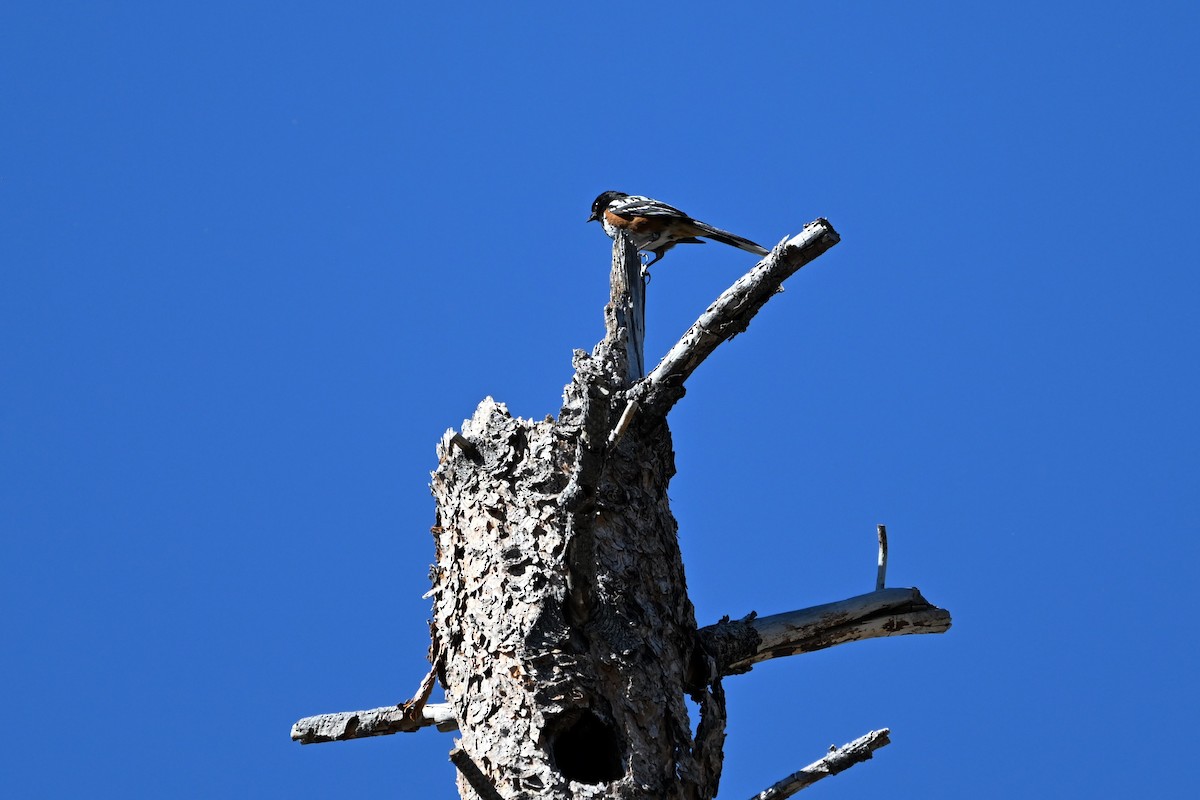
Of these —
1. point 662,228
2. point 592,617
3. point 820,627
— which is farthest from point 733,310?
point 662,228

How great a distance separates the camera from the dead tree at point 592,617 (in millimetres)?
3697

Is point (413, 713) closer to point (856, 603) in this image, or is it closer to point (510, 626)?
point (510, 626)

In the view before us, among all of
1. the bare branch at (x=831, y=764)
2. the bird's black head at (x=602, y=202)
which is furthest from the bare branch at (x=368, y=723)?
the bird's black head at (x=602, y=202)

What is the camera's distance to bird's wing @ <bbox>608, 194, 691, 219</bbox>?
6856 millimetres

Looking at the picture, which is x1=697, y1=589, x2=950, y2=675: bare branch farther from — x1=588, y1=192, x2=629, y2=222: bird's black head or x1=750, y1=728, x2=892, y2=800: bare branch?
x1=588, y1=192, x2=629, y2=222: bird's black head

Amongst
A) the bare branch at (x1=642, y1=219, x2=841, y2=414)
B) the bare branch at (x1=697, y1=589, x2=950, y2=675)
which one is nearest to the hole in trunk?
the bare branch at (x1=697, y1=589, x2=950, y2=675)

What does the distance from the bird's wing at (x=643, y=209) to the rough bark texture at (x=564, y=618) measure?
259 cm

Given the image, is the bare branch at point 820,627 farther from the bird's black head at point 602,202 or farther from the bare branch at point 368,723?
the bird's black head at point 602,202

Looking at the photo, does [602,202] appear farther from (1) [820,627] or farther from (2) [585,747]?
(2) [585,747]

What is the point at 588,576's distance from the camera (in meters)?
3.62

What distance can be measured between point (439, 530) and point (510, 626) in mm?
677

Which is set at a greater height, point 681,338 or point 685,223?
point 685,223

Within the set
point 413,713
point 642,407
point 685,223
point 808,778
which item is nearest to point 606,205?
point 685,223

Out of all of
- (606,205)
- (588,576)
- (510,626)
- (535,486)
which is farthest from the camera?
(606,205)
